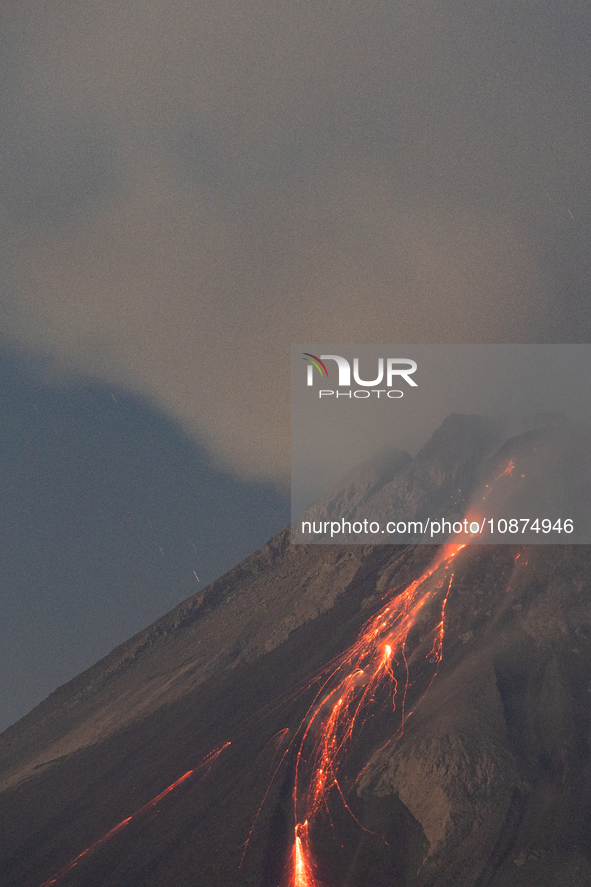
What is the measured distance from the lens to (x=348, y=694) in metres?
62.2

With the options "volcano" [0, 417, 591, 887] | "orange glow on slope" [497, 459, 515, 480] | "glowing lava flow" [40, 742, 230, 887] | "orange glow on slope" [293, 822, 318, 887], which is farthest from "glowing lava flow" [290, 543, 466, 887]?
"orange glow on slope" [497, 459, 515, 480]

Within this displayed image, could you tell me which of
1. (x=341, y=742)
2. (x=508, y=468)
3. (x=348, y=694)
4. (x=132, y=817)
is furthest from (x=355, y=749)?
(x=508, y=468)

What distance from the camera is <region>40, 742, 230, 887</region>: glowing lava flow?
1798 inches

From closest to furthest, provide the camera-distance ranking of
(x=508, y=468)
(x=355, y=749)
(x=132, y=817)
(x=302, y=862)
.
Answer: (x=302, y=862) → (x=132, y=817) → (x=355, y=749) → (x=508, y=468)

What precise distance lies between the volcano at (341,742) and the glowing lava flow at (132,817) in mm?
246

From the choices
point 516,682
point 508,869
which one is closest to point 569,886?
point 508,869

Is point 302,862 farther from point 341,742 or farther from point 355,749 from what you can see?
point 341,742

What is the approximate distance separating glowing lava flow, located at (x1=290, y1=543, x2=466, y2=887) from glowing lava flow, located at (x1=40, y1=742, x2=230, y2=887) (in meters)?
10.1

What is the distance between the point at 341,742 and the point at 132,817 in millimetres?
21294

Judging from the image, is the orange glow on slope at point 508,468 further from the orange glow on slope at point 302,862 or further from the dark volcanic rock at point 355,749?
the orange glow on slope at point 302,862

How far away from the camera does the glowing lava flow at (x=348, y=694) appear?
46.7m

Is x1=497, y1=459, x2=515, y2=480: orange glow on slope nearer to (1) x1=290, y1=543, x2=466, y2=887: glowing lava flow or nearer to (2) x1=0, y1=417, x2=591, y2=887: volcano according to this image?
(2) x1=0, y1=417, x2=591, y2=887: volcano

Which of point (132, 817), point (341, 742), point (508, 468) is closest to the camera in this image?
point (132, 817)

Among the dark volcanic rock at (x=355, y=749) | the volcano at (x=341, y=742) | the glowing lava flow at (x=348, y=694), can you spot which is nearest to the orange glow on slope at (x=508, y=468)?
the volcano at (x=341, y=742)
